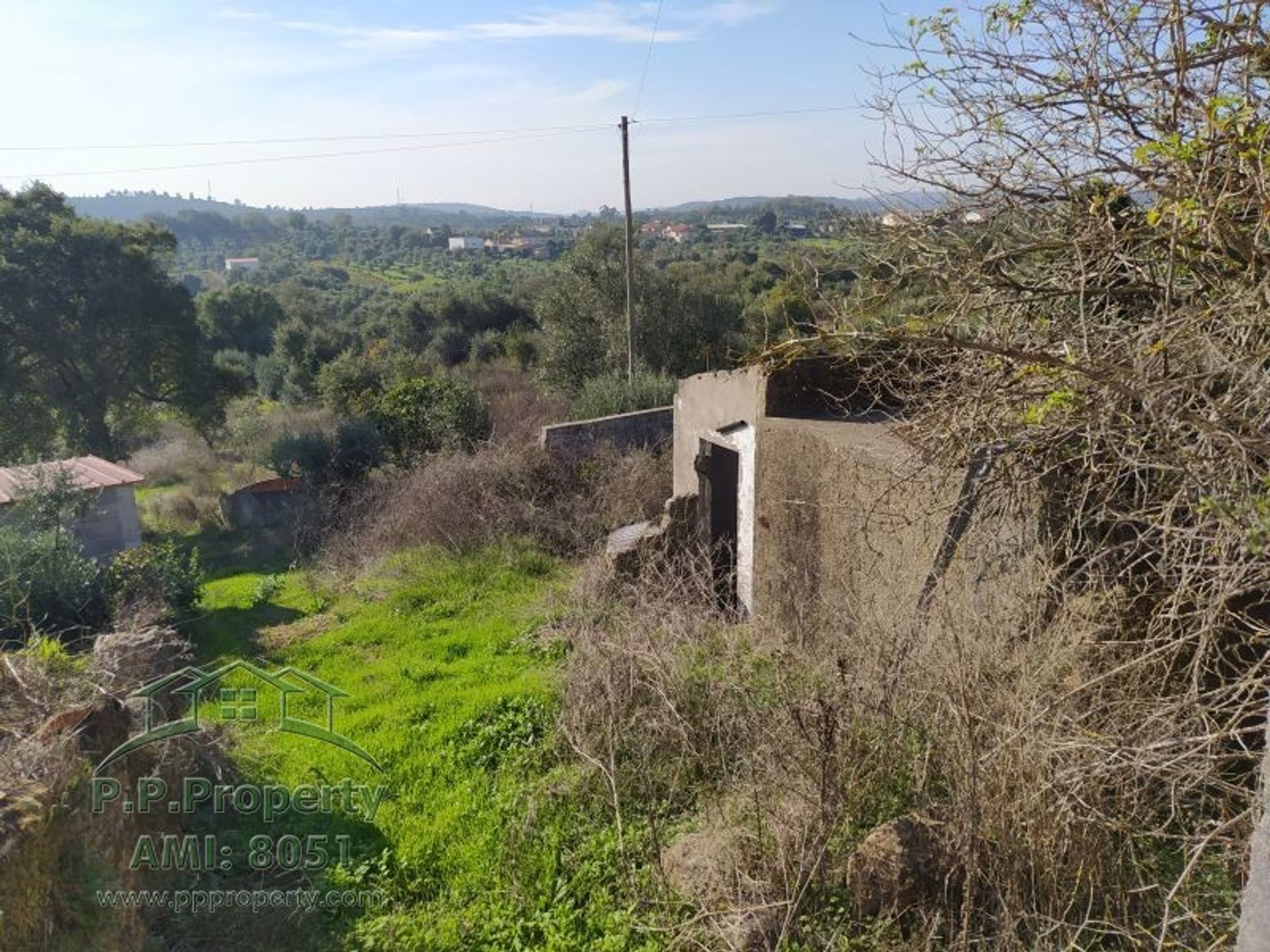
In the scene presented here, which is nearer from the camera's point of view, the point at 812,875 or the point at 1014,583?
the point at 812,875

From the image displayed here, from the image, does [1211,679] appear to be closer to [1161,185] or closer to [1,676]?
[1161,185]

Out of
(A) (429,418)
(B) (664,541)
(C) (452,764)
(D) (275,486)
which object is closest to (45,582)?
(C) (452,764)

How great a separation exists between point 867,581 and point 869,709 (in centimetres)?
183

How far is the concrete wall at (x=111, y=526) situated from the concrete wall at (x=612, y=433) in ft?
26.4

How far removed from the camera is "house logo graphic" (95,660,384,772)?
5.01m

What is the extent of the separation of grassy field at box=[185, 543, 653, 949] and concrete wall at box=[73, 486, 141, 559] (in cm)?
583

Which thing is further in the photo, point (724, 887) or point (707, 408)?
point (707, 408)

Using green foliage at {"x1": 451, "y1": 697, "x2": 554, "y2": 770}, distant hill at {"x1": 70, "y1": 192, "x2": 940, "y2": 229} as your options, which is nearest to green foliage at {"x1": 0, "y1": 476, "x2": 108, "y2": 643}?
green foliage at {"x1": 451, "y1": 697, "x2": 554, "y2": 770}

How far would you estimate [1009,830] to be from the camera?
328 cm

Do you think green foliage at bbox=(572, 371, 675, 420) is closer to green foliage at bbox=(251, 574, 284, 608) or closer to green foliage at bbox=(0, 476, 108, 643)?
green foliage at bbox=(251, 574, 284, 608)

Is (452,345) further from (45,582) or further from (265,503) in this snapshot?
(45,582)

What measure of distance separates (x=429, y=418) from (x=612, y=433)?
4745 millimetres

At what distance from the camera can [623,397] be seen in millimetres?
16609

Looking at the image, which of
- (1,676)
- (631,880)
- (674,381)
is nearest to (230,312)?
(674,381)
